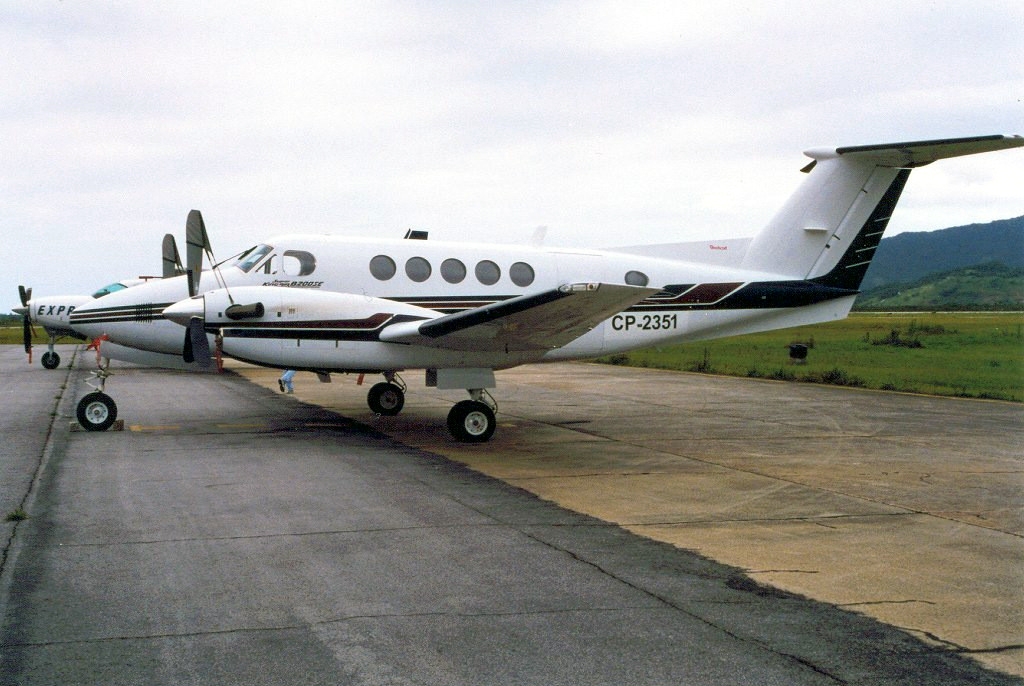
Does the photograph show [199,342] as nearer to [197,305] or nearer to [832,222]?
[197,305]

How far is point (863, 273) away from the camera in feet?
53.2

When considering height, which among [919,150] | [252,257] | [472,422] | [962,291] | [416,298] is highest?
[962,291]

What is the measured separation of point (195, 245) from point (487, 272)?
4.33 metres

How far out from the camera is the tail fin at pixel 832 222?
1563cm

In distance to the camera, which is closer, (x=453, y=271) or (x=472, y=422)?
(x=472, y=422)

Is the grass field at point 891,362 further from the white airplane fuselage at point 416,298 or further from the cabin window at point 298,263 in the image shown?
the cabin window at point 298,263

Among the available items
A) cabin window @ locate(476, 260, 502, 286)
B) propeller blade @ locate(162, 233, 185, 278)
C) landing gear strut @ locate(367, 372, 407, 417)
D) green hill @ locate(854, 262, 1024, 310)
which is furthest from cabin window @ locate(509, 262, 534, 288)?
green hill @ locate(854, 262, 1024, 310)

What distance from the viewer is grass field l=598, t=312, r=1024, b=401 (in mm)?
23688

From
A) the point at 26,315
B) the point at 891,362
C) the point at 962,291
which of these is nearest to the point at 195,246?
the point at 26,315

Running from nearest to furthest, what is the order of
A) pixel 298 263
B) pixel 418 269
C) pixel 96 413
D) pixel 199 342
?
pixel 199 342 < pixel 96 413 < pixel 298 263 < pixel 418 269

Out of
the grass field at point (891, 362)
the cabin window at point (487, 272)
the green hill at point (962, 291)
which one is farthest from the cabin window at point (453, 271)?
the green hill at point (962, 291)

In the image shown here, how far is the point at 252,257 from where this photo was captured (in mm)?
13773

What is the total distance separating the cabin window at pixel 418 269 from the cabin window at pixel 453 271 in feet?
0.81

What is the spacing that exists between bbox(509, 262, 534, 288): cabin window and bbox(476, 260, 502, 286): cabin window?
0.76 feet
